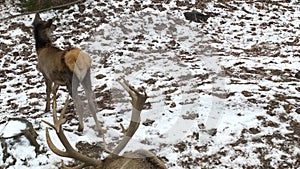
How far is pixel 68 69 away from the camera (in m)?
6.87

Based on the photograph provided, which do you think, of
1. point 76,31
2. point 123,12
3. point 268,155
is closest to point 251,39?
point 123,12

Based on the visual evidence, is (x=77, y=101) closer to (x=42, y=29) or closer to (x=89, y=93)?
(x=89, y=93)

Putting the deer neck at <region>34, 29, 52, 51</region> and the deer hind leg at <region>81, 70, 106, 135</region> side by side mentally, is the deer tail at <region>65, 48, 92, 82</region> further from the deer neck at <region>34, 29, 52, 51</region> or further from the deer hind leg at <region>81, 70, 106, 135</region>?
the deer neck at <region>34, 29, 52, 51</region>

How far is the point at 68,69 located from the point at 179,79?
3.20m

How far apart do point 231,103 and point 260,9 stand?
24.3 feet

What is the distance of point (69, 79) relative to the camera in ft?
22.8

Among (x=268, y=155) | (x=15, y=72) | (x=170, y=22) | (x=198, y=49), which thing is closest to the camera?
(x=268, y=155)

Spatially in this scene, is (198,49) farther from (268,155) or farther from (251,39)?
(268,155)

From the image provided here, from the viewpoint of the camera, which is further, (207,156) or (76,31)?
(76,31)

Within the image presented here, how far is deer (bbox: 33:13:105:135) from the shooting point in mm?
6676

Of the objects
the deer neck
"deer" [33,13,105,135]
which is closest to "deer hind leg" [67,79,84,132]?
"deer" [33,13,105,135]

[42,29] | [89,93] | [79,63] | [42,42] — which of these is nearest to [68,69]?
[79,63]

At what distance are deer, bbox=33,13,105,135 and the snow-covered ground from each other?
52 cm

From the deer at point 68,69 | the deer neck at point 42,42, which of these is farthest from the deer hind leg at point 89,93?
the deer neck at point 42,42
